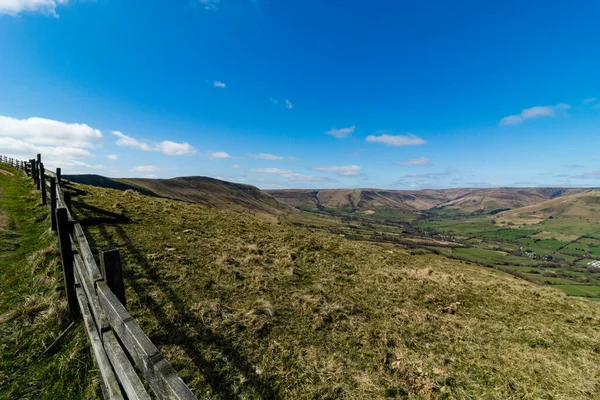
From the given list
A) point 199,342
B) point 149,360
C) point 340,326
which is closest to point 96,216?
point 199,342

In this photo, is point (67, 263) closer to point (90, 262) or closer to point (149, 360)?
point (90, 262)

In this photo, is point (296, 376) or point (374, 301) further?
point (374, 301)

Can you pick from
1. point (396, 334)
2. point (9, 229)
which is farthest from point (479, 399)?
point (9, 229)

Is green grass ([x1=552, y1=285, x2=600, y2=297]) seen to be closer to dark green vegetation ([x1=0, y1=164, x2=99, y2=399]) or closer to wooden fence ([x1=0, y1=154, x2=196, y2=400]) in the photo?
wooden fence ([x1=0, y1=154, x2=196, y2=400])

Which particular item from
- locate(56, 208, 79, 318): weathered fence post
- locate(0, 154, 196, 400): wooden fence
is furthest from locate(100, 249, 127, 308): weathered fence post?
locate(56, 208, 79, 318): weathered fence post

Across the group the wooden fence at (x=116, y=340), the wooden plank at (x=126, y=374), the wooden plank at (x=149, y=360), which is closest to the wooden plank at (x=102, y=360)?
the wooden fence at (x=116, y=340)

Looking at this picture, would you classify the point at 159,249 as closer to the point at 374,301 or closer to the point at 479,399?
the point at 374,301
